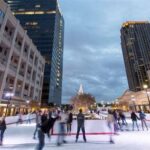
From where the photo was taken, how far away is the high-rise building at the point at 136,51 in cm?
14243

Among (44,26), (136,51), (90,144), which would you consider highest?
(44,26)

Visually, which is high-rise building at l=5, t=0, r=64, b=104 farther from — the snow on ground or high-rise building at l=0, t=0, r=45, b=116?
the snow on ground

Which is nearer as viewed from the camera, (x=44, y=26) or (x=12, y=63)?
(x=12, y=63)

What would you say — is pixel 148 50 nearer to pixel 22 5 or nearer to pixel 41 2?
pixel 41 2

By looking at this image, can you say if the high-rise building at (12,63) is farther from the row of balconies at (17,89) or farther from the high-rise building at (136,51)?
the high-rise building at (136,51)

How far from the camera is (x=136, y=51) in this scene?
5910 inches

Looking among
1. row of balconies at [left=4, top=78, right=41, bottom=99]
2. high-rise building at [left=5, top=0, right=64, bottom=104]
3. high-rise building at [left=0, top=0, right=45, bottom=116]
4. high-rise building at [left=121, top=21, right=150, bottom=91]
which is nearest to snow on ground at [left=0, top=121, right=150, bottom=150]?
high-rise building at [left=0, top=0, right=45, bottom=116]

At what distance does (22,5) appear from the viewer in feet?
412

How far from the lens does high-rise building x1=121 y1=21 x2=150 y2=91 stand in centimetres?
14243

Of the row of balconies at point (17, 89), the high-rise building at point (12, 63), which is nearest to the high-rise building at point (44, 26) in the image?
the row of balconies at point (17, 89)

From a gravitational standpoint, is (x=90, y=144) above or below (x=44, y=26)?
below

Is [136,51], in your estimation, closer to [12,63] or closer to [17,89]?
[17,89]

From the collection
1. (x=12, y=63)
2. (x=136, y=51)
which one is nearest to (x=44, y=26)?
(x=12, y=63)

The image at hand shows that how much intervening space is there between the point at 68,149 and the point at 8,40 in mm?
38580
